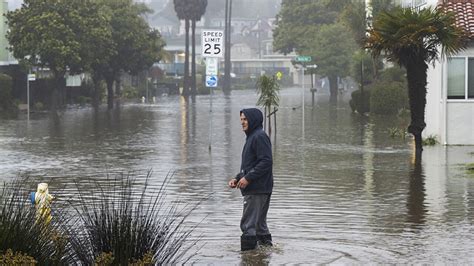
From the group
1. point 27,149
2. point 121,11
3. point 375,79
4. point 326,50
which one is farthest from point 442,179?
point 326,50

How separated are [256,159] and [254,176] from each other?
26 cm

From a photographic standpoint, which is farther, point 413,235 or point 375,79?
point 375,79

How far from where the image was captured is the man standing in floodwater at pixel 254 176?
12.9m

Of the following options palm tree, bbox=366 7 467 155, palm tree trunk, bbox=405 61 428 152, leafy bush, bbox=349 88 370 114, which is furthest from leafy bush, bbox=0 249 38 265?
leafy bush, bbox=349 88 370 114

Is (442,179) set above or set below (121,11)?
below

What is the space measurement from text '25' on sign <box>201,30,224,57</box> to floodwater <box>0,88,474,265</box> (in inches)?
99.1

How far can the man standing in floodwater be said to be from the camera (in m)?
12.9

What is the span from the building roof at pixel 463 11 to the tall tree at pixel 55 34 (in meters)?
33.8

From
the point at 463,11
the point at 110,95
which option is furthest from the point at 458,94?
the point at 110,95

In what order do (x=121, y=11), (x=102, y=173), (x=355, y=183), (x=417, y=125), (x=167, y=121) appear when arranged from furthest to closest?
(x=121, y=11)
(x=167, y=121)
(x=417, y=125)
(x=102, y=173)
(x=355, y=183)

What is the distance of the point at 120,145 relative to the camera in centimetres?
3269

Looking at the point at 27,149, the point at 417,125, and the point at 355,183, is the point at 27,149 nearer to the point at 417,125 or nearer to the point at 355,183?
the point at 417,125

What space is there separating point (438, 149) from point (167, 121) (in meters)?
20.3

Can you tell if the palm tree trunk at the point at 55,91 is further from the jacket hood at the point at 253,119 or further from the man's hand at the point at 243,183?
the man's hand at the point at 243,183
